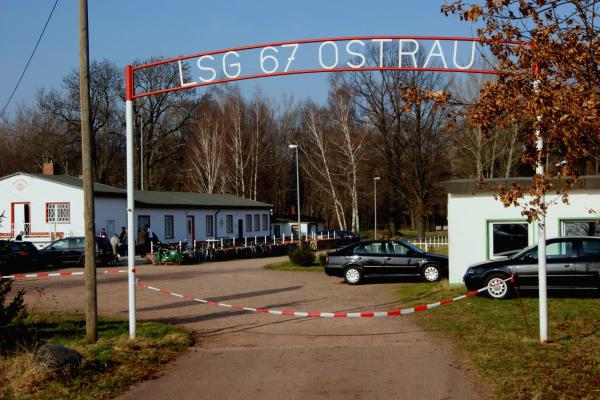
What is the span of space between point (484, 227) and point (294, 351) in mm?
9595

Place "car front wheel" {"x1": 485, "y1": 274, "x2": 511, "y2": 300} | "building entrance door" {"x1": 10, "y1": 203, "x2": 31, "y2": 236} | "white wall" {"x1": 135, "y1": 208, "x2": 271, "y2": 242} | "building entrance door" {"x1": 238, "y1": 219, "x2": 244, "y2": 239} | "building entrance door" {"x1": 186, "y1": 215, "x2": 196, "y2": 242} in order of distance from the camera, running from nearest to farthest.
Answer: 1. "car front wheel" {"x1": 485, "y1": 274, "x2": 511, "y2": 300}
2. "building entrance door" {"x1": 10, "y1": 203, "x2": 31, "y2": 236}
3. "white wall" {"x1": 135, "y1": 208, "x2": 271, "y2": 242}
4. "building entrance door" {"x1": 186, "y1": 215, "x2": 196, "y2": 242}
5. "building entrance door" {"x1": 238, "y1": 219, "x2": 244, "y2": 239}

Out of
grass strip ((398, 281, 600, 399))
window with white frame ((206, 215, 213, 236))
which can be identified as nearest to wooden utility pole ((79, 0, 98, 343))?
grass strip ((398, 281, 600, 399))

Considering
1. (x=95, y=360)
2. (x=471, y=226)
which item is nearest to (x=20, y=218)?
(x=471, y=226)

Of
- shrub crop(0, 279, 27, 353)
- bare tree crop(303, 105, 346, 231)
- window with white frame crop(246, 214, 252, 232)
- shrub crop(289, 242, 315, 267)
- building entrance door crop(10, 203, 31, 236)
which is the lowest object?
shrub crop(289, 242, 315, 267)

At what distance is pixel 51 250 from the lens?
105ft

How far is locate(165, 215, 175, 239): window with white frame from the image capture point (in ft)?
150

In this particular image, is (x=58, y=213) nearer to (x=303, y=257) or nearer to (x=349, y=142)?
(x=303, y=257)

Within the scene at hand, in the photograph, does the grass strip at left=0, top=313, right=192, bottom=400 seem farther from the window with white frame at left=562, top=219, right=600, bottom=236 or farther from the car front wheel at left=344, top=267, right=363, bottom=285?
the window with white frame at left=562, top=219, right=600, bottom=236

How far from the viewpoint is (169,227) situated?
4609 cm

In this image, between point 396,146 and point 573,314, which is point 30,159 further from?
point 573,314

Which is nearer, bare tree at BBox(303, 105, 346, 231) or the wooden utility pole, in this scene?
the wooden utility pole

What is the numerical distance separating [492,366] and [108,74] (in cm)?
6219

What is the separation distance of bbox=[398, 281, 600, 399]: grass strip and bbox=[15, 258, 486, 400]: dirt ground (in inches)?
16.0

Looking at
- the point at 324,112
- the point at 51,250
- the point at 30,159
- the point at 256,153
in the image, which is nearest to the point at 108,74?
the point at 30,159
